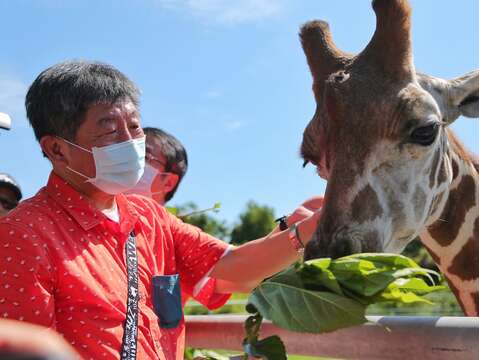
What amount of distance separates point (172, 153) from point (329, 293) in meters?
2.82

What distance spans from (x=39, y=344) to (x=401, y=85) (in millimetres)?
2940

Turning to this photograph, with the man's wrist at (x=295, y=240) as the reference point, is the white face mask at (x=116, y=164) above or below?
above

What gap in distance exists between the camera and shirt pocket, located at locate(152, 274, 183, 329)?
256 cm

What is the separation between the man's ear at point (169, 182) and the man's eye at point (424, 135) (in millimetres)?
2093

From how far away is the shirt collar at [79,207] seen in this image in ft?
8.14

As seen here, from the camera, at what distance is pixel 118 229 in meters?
2.60

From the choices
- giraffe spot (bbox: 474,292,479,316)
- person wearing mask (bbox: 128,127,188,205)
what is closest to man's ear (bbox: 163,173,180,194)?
person wearing mask (bbox: 128,127,188,205)

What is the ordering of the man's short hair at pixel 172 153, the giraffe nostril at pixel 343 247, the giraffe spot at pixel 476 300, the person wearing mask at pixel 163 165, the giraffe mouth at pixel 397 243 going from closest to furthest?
1. the giraffe nostril at pixel 343 247
2. the giraffe mouth at pixel 397 243
3. the giraffe spot at pixel 476 300
4. the person wearing mask at pixel 163 165
5. the man's short hair at pixel 172 153

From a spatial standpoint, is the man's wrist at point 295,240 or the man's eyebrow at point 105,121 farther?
the man's wrist at point 295,240

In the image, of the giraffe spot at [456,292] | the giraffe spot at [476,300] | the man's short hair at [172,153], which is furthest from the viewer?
the man's short hair at [172,153]

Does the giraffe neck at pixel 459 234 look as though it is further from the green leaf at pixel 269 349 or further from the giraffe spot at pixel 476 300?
the green leaf at pixel 269 349

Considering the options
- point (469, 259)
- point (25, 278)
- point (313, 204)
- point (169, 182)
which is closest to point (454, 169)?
point (469, 259)

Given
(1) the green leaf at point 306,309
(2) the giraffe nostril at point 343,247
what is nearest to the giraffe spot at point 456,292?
(2) the giraffe nostril at point 343,247

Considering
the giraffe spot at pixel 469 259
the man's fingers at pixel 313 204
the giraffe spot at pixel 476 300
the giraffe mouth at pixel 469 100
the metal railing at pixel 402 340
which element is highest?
the giraffe mouth at pixel 469 100
